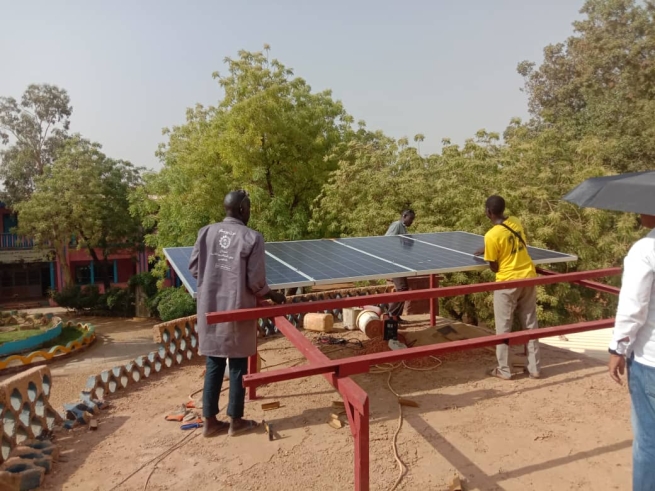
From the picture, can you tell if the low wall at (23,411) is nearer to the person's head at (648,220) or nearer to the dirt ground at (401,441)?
the dirt ground at (401,441)

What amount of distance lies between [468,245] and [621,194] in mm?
4690

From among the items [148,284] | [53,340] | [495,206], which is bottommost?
[53,340]

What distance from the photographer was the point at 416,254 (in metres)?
6.78

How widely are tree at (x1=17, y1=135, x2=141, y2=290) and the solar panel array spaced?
1953 centimetres

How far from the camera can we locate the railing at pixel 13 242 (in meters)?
29.1

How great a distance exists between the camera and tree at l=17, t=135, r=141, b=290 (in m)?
23.4

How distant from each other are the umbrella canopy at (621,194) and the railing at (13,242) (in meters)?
32.2

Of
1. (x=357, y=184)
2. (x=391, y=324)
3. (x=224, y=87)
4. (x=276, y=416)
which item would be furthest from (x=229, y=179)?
(x=276, y=416)

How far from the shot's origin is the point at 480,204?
1239cm

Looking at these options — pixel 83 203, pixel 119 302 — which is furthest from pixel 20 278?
pixel 83 203

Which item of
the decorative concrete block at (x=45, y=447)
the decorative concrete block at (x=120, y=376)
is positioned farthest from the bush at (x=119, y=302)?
the decorative concrete block at (x=45, y=447)

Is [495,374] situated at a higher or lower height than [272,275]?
lower

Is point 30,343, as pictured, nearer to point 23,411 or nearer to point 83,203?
point 83,203

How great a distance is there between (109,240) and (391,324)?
23042 mm
